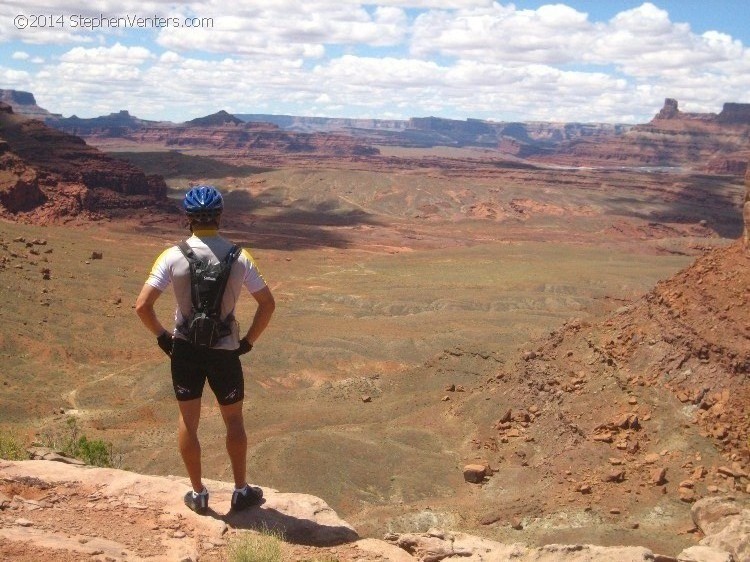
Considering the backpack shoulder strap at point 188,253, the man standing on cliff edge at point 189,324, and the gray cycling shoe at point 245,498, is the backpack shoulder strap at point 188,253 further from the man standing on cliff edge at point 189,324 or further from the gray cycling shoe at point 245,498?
the gray cycling shoe at point 245,498

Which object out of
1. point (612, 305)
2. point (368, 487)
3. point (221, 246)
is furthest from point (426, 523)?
point (612, 305)

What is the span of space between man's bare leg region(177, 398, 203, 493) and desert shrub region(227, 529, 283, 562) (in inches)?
28.0

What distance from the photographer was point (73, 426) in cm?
2116

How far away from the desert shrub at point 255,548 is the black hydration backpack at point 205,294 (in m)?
1.56

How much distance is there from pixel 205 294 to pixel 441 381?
1978cm

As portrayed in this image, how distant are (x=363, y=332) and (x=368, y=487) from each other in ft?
56.0

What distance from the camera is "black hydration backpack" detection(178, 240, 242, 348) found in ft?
19.1

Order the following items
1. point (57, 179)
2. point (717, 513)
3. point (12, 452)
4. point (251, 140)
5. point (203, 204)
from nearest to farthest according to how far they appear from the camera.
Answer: point (203, 204), point (12, 452), point (717, 513), point (57, 179), point (251, 140)

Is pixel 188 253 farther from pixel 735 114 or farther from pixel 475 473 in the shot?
pixel 735 114

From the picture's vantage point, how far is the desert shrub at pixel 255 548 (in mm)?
5227

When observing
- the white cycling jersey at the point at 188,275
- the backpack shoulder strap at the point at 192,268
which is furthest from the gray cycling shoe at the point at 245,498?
the backpack shoulder strap at the point at 192,268

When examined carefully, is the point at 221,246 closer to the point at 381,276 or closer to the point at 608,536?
the point at 608,536

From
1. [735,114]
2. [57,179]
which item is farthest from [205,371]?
Answer: [735,114]

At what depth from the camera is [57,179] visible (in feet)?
225
